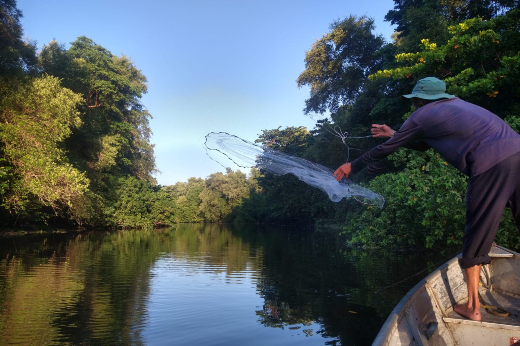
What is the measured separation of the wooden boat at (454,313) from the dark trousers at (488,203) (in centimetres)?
75

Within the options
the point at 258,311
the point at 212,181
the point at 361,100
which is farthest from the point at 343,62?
the point at 212,181

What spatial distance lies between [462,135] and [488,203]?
56cm

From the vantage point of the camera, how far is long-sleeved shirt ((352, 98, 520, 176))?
2947 millimetres

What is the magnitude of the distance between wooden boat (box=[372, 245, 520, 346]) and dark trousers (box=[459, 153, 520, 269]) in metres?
0.75

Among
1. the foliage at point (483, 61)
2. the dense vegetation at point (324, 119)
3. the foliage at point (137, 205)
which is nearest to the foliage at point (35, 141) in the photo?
the dense vegetation at point (324, 119)

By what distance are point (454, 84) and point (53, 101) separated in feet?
58.3

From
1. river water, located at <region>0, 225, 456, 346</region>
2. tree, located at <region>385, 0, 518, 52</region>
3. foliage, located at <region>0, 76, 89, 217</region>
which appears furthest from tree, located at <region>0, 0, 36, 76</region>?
tree, located at <region>385, 0, 518, 52</region>

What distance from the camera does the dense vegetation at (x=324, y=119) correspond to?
12180 mm

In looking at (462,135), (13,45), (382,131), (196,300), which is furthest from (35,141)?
(462,135)

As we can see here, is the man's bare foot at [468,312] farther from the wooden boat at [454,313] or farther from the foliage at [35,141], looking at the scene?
the foliage at [35,141]

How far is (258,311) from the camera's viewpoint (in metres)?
7.29

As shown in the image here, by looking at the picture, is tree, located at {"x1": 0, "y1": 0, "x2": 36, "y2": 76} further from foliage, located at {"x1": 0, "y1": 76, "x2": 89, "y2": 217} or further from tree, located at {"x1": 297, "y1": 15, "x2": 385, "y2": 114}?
tree, located at {"x1": 297, "y1": 15, "x2": 385, "y2": 114}

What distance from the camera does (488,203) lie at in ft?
9.93

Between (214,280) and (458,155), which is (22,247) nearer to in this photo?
(214,280)
